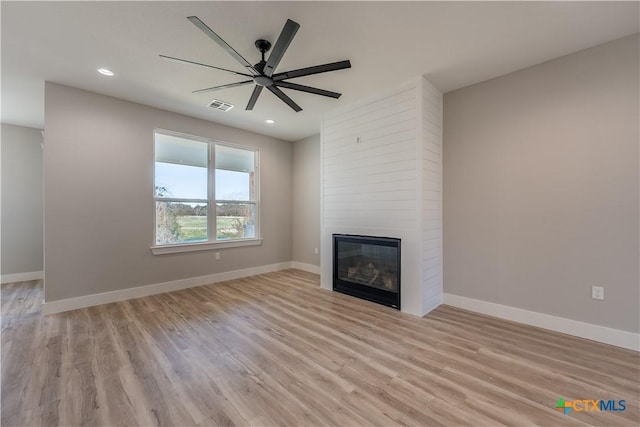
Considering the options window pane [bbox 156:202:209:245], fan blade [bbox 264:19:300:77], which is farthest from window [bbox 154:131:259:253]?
fan blade [bbox 264:19:300:77]

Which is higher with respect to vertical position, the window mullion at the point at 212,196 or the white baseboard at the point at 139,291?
the window mullion at the point at 212,196

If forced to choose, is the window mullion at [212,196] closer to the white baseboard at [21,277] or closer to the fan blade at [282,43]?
the fan blade at [282,43]

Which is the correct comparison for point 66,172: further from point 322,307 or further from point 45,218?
point 322,307

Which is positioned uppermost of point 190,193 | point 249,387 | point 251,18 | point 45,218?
point 251,18

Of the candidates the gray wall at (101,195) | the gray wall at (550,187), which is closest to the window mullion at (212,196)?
the gray wall at (101,195)

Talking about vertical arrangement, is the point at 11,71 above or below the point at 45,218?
above

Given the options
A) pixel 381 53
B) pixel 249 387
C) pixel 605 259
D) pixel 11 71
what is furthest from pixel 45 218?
pixel 605 259

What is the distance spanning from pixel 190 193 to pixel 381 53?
3650mm

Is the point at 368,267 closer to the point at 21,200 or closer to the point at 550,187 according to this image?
the point at 550,187

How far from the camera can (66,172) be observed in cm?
342

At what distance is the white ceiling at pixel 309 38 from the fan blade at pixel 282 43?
0.37m

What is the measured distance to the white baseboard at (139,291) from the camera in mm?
3338

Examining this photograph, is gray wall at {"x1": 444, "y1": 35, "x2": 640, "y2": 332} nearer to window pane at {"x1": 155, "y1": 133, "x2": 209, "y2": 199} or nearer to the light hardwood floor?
the light hardwood floor

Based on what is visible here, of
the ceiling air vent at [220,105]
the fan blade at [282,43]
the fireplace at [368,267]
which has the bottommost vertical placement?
the fireplace at [368,267]
